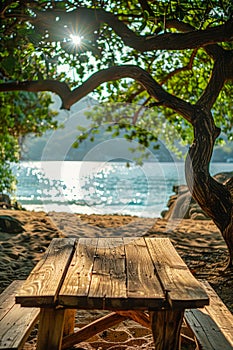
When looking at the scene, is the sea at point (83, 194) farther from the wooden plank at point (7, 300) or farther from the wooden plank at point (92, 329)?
the wooden plank at point (92, 329)

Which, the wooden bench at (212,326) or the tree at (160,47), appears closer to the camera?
the wooden bench at (212,326)

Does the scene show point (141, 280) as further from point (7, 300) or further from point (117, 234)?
point (117, 234)

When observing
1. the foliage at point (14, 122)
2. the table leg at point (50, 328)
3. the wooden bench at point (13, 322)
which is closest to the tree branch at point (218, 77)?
the wooden bench at point (13, 322)

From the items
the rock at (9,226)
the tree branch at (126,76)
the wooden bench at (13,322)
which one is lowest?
the wooden bench at (13,322)

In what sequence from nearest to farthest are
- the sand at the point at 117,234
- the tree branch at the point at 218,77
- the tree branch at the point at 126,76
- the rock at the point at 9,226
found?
the sand at the point at 117,234 < the tree branch at the point at 126,76 < the tree branch at the point at 218,77 < the rock at the point at 9,226

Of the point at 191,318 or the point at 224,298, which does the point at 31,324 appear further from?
the point at 224,298

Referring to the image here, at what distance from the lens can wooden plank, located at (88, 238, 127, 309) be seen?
7.16 feet

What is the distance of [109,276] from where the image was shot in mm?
2559

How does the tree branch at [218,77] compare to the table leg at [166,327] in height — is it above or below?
above

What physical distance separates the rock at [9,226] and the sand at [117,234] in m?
0.16

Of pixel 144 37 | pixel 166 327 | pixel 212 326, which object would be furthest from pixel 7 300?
pixel 144 37

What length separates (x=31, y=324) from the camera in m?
2.78

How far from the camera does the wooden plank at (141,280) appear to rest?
85.6 inches

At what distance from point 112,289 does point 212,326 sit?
94 cm
